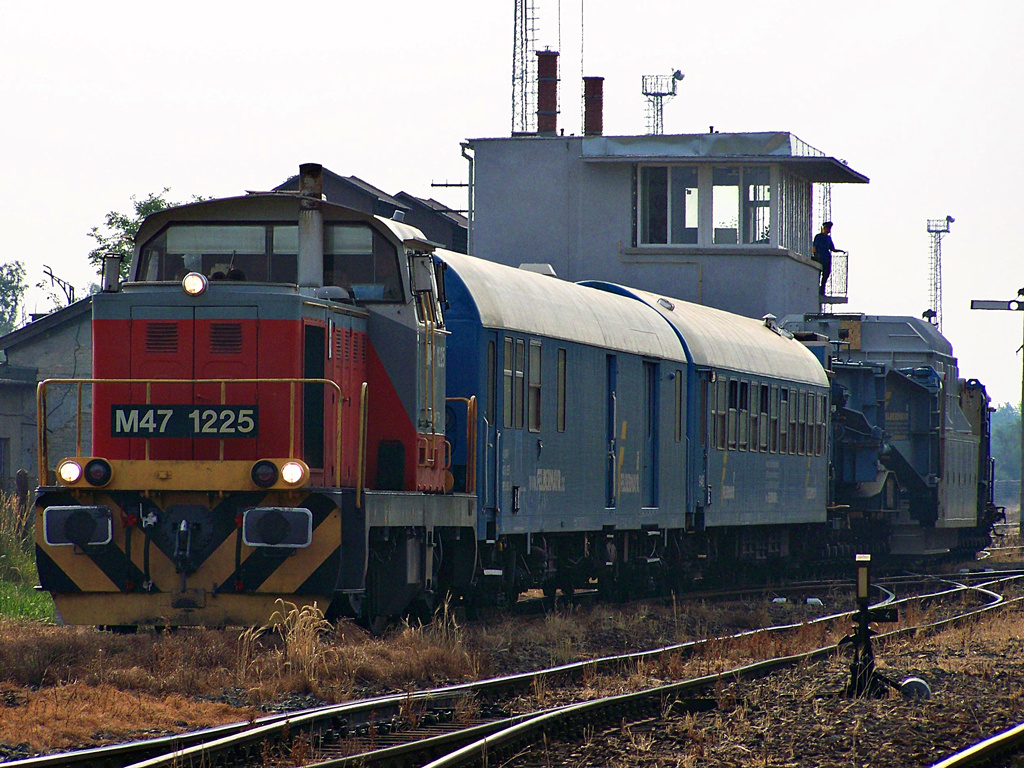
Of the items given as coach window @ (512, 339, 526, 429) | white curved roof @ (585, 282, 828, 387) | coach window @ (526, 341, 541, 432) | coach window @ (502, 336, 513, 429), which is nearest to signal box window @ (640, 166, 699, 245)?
white curved roof @ (585, 282, 828, 387)

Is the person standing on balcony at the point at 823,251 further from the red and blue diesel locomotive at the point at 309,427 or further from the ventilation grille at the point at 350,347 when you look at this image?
the ventilation grille at the point at 350,347

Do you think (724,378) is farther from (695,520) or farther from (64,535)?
(64,535)

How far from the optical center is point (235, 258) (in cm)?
1259

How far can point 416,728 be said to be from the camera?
30.2 feet

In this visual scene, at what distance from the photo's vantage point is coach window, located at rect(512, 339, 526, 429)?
50.4 feet

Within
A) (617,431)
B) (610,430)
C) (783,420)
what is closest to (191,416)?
(610,430)

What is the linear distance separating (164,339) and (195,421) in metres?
0.69

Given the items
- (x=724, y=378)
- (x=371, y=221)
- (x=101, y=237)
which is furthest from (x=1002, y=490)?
(x=371, y=221)

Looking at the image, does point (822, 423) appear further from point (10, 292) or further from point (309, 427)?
point (10, 292)

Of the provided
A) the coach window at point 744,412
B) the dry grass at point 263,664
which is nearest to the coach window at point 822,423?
the coach window at point 744,412

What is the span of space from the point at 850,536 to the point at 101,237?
26016 millimetres

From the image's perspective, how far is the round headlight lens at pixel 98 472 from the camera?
11.6 m

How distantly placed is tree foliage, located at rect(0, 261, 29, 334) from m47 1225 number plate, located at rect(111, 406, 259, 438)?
11453 cm

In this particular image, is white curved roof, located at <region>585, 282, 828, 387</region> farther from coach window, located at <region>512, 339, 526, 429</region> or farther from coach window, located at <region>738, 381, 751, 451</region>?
coach window, located at <region>512, 339, 526, 429</region>
